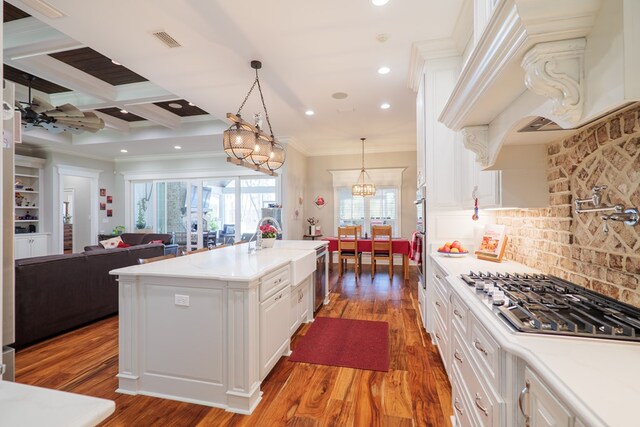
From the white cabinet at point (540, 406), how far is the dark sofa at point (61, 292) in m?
Answer: 3.79

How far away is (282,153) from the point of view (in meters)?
3.55

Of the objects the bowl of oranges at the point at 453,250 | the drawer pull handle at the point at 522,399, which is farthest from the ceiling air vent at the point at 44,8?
the bowl of oranges at the point at 453,250

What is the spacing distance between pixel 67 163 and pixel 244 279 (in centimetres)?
803

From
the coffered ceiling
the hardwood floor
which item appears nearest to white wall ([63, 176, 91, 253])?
the coffered ceiling

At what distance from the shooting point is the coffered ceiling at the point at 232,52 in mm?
2402

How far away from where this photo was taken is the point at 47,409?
1.98 ft

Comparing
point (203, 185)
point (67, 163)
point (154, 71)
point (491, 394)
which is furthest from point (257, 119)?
point (67, 163)

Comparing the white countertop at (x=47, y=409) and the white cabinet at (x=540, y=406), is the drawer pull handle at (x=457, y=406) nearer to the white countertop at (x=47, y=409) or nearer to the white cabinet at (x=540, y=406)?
the white cabinet at (x=540, y=406)

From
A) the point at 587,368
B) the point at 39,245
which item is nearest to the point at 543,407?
the point at 587,368

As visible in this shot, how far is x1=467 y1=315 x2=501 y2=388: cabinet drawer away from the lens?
1.06 metres

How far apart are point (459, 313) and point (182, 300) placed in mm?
1743

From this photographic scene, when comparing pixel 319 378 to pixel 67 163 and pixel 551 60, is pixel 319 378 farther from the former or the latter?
pixel 67 163

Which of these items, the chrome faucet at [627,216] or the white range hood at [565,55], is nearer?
the white range hood at [565,55]

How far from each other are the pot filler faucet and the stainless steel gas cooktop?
0.34m
